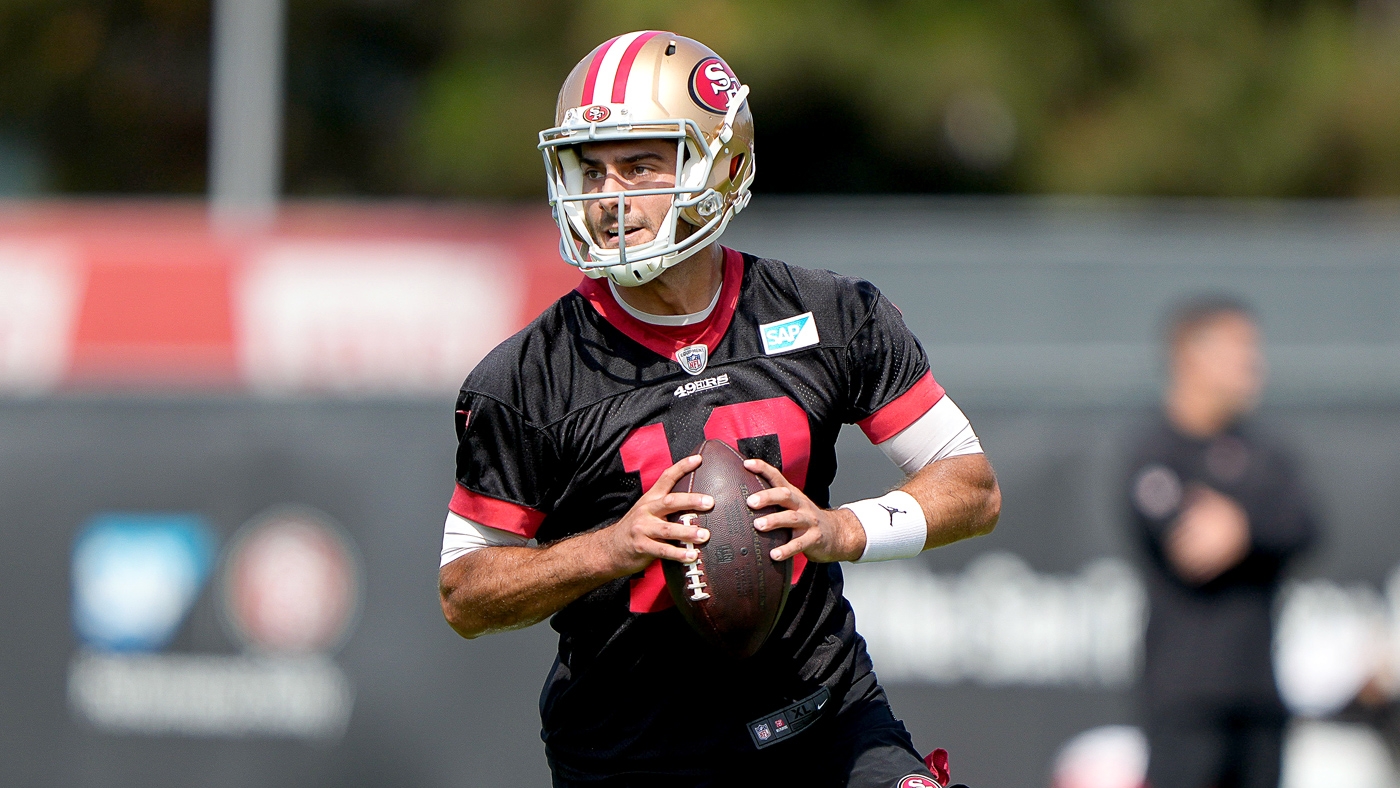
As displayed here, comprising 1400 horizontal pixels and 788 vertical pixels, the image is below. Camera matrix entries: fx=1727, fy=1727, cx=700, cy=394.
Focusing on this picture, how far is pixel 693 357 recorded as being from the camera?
3738 millimetres

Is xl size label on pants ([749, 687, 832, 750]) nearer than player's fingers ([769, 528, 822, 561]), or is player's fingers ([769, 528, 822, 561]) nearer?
player's fingers ([769, 528, 822, 561])

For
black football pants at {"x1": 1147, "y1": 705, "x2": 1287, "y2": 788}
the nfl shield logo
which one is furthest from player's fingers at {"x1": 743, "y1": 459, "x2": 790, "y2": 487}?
black football pants at {"x1": 1147, "y1": 705, "x2": 1287, "y2": 788}

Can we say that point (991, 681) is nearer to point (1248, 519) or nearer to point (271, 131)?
point (1248, 519)

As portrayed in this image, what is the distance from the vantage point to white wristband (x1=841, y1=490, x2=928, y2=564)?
3.54 meters

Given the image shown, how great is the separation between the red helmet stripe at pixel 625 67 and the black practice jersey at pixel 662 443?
0.45m

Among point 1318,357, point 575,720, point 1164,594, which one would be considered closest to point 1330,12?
point 1318,357

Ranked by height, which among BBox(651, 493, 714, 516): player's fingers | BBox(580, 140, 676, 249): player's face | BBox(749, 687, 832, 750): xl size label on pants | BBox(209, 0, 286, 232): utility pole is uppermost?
BBox(209, 0, 286, 232): utility pole

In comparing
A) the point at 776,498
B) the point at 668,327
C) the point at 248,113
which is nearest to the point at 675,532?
the point at 776,498

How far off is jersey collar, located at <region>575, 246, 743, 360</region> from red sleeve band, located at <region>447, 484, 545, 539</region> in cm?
44

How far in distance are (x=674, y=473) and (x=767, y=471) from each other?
184 mm

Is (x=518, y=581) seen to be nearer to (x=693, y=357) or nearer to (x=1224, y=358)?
(x=693, y=357)

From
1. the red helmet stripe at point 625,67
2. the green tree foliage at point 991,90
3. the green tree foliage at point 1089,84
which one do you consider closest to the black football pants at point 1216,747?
the red helmet stripe at point 625,67

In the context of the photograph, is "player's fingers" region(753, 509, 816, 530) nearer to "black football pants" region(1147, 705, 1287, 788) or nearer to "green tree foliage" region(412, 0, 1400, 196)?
"black football pants" region(1147, 705, 1287, 788)

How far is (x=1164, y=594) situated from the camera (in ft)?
21.5
